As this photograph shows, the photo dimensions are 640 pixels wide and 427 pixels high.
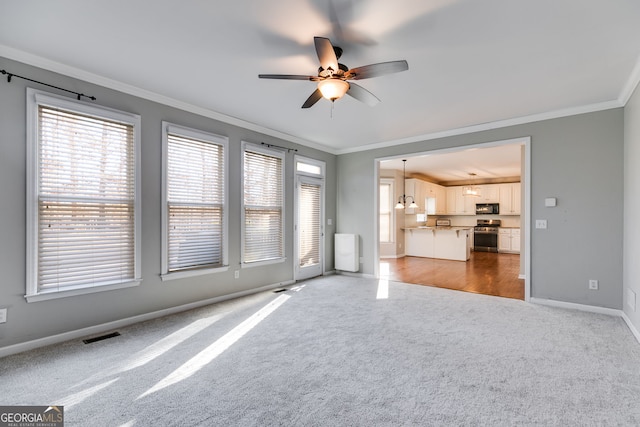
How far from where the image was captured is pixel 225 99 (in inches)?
148

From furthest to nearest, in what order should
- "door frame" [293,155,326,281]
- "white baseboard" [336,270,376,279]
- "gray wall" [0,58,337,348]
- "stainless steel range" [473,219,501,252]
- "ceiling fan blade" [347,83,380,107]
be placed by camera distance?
1. "stainless steel range" [473,219,501,252]
2. "white baseboard" [336,270,376,279]
3. "door frame" [293,155,326,281]
4. "ceiling fan blade" [347,83,380,107]
5. "gray wall" [0,58,337,348]

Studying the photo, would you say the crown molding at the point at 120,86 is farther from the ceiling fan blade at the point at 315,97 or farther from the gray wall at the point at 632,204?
the gray wall at the point at 632,204

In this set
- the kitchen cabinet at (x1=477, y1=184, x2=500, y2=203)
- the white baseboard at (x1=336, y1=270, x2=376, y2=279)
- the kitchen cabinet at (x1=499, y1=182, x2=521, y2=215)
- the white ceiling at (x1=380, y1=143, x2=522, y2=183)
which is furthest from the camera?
the kitchen cabinet at (x1=477, y1=184, x2=500, y2=203)

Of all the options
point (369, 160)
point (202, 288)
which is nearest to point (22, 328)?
point (202, 288)

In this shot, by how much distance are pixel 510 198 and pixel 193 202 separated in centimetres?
985

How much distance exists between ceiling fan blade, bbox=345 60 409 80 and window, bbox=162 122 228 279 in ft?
7.95

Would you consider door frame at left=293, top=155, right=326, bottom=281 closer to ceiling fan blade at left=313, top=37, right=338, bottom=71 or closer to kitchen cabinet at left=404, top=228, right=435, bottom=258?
ceiling fan blade at left=313, top=37, right=338, bottom=71

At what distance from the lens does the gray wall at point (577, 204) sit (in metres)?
3.76

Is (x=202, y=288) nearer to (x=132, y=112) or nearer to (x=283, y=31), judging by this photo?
(x=132, y=112)

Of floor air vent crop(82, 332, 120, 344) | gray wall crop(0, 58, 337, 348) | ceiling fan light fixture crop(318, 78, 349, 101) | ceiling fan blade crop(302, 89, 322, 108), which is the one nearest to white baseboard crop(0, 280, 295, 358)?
gray wall crop(0, 58, 337, 348)

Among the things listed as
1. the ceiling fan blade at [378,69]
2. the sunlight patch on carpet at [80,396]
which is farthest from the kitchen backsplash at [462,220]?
the sunlight patch on carpet at [80,396]

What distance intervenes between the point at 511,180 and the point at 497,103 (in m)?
7.45

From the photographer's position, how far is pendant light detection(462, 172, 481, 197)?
9.79 m

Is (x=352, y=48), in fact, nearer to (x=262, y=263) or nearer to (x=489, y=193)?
(x=262, y=263)
